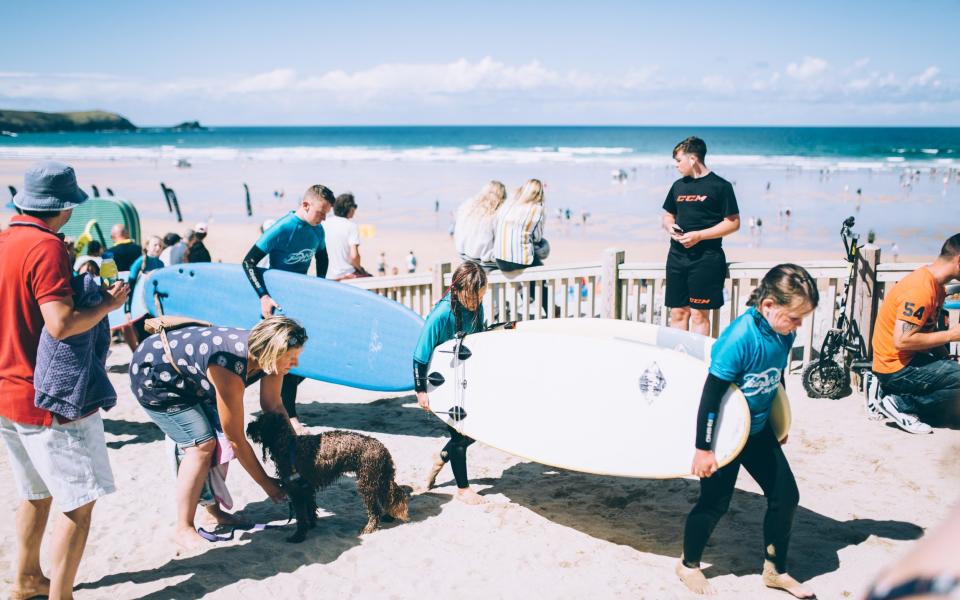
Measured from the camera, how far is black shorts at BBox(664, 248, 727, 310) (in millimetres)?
5980

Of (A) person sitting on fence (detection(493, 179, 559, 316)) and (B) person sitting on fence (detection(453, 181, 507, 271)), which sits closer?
(A) person sitting on fence (detection(493, 179, 559, 316))

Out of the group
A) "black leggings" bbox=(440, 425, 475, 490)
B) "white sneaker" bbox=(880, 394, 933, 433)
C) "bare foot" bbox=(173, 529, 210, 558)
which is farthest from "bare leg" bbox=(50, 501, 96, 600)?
"white sneaker" bbox=(880, 394, 933, 433)

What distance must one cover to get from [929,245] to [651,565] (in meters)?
16.6

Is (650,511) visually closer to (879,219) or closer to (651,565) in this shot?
(651,565)

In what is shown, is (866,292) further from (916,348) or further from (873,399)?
(916,348)

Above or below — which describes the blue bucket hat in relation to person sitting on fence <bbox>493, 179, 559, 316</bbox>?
above

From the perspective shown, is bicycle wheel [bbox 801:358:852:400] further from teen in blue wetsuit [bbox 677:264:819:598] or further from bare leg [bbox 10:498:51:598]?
Result: bare leg [bbox 10:498:51:598]

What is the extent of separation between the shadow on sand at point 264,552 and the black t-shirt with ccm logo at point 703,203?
2970 mm

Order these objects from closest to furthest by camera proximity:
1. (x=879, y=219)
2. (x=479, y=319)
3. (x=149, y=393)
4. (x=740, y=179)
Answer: (x=149, y=393), (x=479, y=319), (x=879, y=219), (x=740, y=179)

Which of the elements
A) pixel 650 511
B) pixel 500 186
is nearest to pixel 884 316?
pixel 650 511

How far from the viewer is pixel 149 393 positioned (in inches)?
148

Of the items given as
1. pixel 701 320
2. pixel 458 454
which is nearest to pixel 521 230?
pixel 701 320

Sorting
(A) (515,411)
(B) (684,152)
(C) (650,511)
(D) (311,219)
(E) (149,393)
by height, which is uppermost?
(B) (684,152)

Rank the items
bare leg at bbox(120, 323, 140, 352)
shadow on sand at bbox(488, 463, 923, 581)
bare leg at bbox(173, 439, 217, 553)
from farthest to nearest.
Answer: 1. bare leg at bbox(120, 323, 140, 352)
2. shadow on sand at bbox(488, 463, 923, 581)
3. bare leg at bbox(173, 439, 217, 553)
